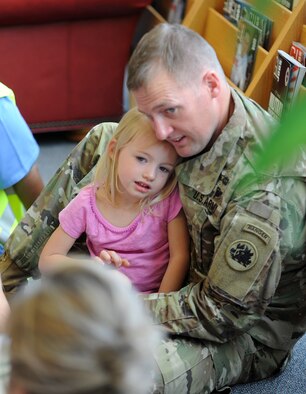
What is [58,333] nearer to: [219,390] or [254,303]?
[254,303]

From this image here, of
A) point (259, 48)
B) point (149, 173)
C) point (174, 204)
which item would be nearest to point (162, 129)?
point (149, 173)

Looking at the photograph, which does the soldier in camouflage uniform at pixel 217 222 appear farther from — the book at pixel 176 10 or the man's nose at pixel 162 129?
the book at pixel 176 10

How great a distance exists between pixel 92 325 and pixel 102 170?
957 millimetres

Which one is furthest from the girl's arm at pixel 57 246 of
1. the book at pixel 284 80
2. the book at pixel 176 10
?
the book at pixel 176 10

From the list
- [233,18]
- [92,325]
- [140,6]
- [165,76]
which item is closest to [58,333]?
[92,325]

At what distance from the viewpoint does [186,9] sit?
9.48ft

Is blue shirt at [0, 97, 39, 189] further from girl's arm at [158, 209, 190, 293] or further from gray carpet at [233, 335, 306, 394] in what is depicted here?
gray carpet at [233, 335, 306, 394]

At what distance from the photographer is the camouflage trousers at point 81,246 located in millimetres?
1586

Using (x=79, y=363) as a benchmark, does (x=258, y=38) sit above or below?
below

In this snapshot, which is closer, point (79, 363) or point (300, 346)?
point (79, 363)

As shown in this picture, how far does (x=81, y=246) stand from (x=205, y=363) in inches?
16.2

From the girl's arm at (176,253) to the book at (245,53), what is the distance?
0.94 metres

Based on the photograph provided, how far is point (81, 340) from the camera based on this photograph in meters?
0.73

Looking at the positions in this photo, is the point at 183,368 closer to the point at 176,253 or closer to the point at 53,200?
the point at 176,253
